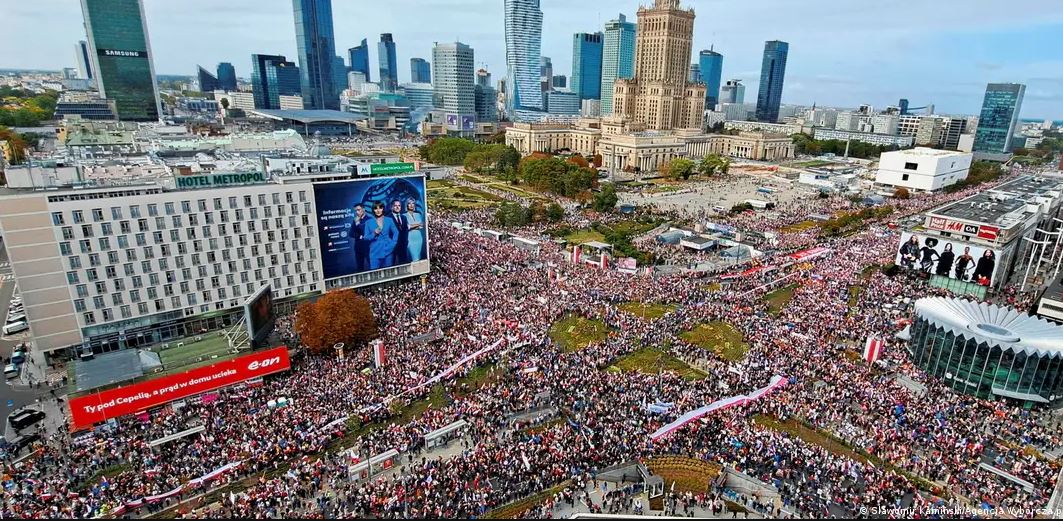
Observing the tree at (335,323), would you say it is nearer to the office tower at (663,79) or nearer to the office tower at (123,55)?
the office tower at (663,79)

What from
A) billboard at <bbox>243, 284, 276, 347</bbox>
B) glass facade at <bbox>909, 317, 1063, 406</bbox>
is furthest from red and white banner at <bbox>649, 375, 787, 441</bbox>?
billboard at <bbox>243, 284, 276, 347</bbox>

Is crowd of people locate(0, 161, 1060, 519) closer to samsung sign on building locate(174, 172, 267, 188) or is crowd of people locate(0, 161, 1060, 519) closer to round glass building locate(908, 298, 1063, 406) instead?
round glass building locate(908, 298, 1063, 406)

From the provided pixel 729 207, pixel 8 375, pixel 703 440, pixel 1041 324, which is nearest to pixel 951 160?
pixel 729 207

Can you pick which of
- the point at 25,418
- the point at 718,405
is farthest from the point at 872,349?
the point at 25,418

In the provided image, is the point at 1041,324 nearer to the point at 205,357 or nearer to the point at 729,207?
the point at 205,357

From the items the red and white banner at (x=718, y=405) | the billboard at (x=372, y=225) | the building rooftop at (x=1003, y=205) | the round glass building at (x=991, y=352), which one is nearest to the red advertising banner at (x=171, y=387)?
the billboard at (x=372, y=225)

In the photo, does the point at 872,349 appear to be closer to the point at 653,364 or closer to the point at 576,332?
the point at 653,364

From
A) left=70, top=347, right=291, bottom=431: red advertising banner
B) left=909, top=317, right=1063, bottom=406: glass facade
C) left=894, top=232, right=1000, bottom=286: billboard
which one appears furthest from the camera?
left=894, top=232, right=1000, bottom=286: billboard
